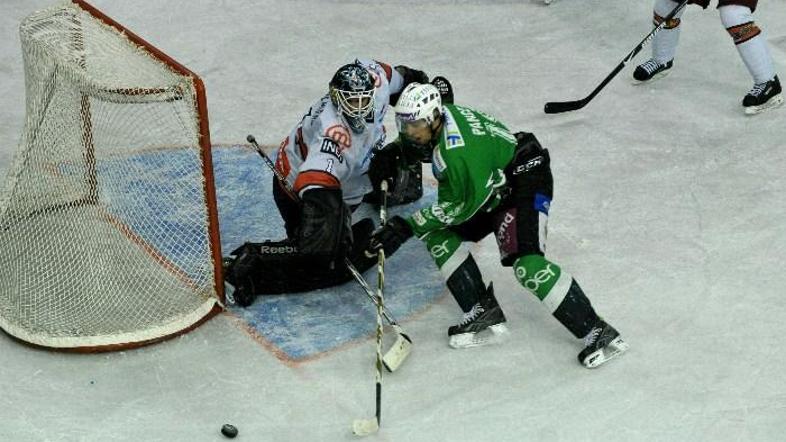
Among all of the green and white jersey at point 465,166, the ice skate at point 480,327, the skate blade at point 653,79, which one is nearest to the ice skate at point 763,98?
the skate blade at point 653,79

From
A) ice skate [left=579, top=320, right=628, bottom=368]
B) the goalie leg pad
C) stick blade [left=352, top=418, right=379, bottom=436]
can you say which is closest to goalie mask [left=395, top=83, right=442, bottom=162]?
the goalie leg pad

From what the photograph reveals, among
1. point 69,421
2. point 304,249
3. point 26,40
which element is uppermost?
point 26,40

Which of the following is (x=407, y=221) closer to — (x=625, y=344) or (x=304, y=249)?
(x=304, y=249)

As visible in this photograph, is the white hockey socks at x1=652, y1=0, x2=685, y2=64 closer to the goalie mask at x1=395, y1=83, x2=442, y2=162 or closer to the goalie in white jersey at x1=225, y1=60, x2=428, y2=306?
the goalie in white jersey at x1=225, y1=60, x2=428, y2=306

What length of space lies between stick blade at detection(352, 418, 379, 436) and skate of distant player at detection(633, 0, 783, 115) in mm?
3170

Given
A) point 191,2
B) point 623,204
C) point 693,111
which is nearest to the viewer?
point 623,204

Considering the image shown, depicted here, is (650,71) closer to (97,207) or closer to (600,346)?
(600,346)

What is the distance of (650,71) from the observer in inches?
266

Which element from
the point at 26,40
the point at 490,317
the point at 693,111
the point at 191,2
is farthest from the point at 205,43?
the point at 490,317

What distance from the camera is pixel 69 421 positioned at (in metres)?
4.30

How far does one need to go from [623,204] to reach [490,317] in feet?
4.04

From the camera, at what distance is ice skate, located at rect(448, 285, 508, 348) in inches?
185

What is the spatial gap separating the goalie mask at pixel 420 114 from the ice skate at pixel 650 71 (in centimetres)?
257

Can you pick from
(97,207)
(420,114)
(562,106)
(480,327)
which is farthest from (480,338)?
(562,106)
